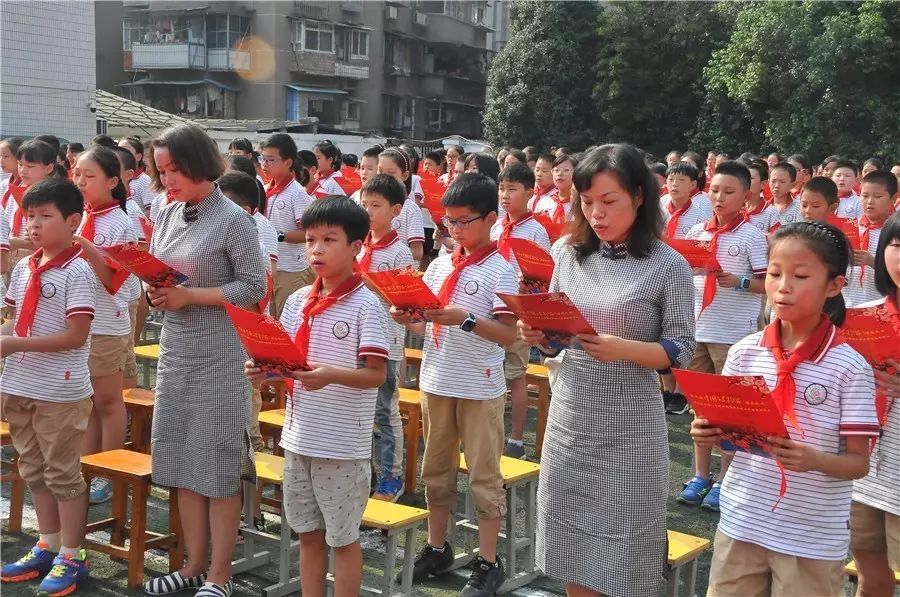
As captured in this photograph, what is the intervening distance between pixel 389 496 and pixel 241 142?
203 inches

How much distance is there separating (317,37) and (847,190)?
93.1 feet

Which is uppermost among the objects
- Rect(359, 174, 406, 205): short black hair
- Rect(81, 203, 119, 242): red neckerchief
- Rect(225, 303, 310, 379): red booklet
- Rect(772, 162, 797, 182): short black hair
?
Rect(772, 162, 797, 182): short black hair

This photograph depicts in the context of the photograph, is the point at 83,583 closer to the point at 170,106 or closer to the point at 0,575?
the point at 0,575

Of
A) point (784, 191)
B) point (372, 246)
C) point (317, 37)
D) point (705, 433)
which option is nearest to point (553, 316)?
point (705, 433)

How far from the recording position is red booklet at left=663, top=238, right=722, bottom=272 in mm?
4809

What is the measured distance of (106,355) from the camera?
471 cm

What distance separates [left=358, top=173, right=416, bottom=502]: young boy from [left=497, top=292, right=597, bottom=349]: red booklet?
6.93ft

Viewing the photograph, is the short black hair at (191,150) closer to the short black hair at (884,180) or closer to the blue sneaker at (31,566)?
the blue sneaker at (31,566)

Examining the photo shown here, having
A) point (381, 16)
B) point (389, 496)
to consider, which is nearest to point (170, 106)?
point (381, 16)

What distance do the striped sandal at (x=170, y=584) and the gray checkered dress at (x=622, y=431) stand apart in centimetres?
169

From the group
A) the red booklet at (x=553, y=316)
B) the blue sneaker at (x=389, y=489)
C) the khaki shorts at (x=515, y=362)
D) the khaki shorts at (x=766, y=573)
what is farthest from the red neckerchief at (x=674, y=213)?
the khaki shorts at (x=766, y=573)

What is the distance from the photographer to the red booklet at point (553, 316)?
2639mm

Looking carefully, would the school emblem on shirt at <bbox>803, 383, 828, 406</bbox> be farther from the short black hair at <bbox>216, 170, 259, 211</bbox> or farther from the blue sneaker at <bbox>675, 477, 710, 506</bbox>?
the short black hair at <bbox>216, 170, 259, 211</bbox>

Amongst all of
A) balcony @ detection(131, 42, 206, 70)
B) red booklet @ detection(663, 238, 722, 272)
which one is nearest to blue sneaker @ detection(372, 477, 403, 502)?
red booklet @ detection(663, 238, 722, 272)
